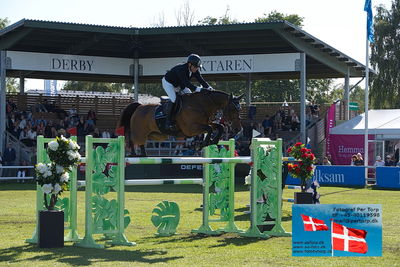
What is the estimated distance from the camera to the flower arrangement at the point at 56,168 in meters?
9.84

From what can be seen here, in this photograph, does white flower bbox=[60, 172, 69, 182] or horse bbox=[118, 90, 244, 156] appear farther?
horse bbox=[118, 90, 244, 156]

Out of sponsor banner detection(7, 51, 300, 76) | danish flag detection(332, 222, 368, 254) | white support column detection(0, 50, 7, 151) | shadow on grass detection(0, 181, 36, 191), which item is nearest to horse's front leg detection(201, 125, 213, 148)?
danish flag detection(332, 222, 368, 254)

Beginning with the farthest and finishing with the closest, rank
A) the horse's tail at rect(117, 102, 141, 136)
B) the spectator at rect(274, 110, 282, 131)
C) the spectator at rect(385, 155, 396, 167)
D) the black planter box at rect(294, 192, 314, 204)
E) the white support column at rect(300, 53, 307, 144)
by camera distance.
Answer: the spectator at rect(274, 110, 282, 131) < the spectator at rect(385, 155, 396, 167) < the white support column at rect(300, 53, 307, 144) < the black planter box at rect(294, 192, 314, 204) < the horse's tail at rect(117, 102, 141, 136)

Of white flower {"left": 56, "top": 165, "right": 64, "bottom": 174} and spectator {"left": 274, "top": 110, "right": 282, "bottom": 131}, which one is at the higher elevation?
spectator {"left": 274, "top": 110, "right": 282, "bottom": 131}

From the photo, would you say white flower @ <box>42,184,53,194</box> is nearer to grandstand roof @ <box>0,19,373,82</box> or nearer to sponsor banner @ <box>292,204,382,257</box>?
sponsor banner @ <box>292,204,382,257</box>

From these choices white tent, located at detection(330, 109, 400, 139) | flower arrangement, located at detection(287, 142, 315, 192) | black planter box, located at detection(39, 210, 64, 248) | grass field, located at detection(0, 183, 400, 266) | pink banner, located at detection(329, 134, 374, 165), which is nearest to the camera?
grass field, located at detection(0, 183, 400, 266)

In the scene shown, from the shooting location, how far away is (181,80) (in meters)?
11.1

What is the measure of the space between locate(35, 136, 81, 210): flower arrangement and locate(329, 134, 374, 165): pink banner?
70.4 feet

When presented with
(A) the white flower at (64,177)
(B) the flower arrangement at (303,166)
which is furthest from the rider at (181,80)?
(B) the flower arrangement at (303,166)

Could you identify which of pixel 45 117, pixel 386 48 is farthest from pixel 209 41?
pixel 386 48

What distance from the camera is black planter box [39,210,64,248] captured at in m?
9.75

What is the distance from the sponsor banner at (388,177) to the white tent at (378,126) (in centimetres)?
394

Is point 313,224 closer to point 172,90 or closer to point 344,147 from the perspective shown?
point 172,90

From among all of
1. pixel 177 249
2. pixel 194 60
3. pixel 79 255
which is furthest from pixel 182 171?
pixel 79 255
